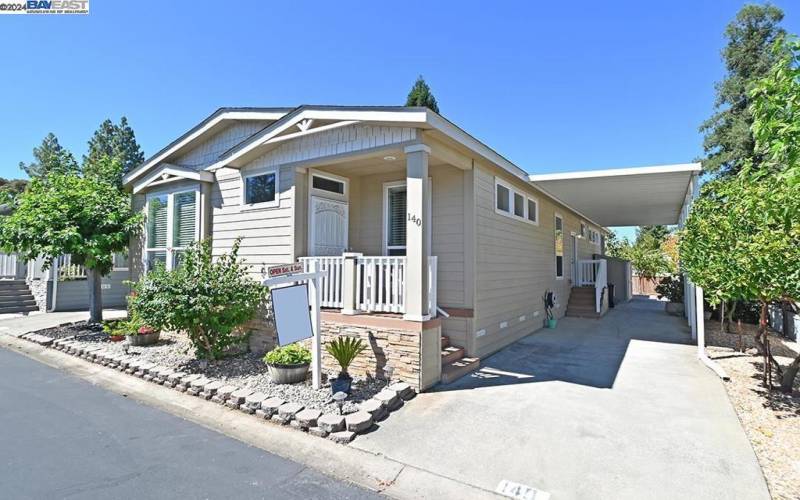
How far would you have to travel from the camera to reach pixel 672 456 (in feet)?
11.6

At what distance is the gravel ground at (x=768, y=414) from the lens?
3193mm

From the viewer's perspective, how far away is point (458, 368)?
5.90 metres

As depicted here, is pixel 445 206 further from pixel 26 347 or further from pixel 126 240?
pixel 26 347

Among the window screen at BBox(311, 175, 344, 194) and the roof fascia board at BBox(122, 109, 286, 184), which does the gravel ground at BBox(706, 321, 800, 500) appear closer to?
the window screen at BBox(311, 175, 344, 194)

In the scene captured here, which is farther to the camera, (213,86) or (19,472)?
(213,86)

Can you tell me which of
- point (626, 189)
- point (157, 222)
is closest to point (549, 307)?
point (626, 189)

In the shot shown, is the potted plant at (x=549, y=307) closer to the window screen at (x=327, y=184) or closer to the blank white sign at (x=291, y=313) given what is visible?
the window screen at (x=327, y=184)

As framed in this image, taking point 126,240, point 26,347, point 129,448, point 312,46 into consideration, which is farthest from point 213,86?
point 129,448

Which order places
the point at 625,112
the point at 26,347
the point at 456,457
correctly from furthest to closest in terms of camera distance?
the point at 625,112 → the point at 26,347 → the point at 456,457

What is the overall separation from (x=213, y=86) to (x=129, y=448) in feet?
33.2

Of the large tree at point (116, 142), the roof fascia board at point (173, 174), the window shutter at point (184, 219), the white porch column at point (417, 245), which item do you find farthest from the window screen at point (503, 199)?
the large tree at point (116, 142)

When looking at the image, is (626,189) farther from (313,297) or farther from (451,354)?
(313,297)

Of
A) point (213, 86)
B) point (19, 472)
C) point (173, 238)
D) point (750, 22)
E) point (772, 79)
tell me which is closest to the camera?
point (772, 79)

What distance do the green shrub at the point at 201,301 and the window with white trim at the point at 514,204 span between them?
16.5ft
